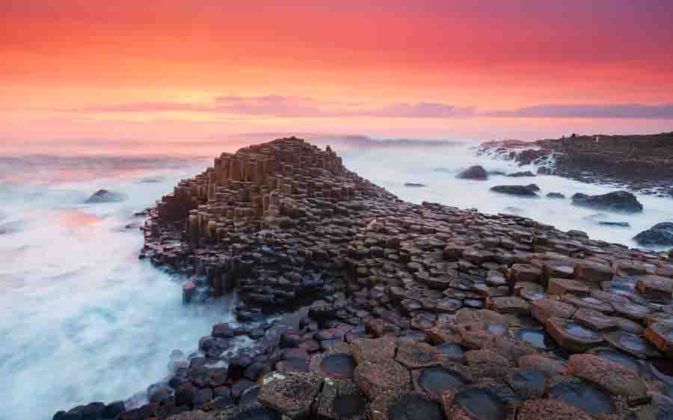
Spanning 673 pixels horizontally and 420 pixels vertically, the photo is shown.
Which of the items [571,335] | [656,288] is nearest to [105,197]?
[571,335]

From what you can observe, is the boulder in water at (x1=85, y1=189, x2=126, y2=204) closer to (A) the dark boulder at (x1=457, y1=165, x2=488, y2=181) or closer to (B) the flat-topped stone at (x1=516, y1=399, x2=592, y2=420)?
(B) the flat-topped stone at (x1=516, y1=399, x2=592, y2=420)

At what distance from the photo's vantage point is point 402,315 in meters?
5.33

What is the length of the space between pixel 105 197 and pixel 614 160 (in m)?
25.9

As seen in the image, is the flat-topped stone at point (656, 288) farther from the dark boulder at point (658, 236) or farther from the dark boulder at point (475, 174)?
the dark boulder at point (475, 174)

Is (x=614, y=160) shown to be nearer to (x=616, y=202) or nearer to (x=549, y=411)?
(x=616, y=202)

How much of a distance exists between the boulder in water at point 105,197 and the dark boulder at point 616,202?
1796 centimetres

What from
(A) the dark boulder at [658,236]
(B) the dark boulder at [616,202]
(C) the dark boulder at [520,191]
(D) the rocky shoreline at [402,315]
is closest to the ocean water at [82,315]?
(D) the rocky shoreline at [402,315]

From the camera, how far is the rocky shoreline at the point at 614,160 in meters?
21.0

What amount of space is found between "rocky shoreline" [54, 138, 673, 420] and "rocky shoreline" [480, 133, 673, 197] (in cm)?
1633

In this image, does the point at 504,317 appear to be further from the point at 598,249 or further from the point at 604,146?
the point at 604,146

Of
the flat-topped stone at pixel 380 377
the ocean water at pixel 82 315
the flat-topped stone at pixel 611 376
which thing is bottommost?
the ocean water at pixel 82 315

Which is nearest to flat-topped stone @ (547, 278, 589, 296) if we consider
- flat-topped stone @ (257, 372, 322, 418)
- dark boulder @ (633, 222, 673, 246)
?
flat-topped stone @ (257, 372, 322, 418)

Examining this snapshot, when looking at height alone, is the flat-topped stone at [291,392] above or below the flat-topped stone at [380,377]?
below

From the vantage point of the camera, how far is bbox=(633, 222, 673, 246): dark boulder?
10.8 meters
